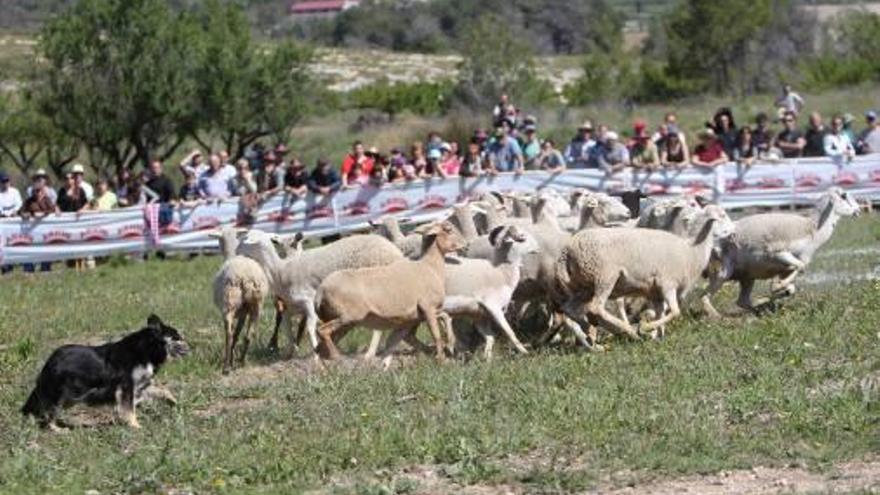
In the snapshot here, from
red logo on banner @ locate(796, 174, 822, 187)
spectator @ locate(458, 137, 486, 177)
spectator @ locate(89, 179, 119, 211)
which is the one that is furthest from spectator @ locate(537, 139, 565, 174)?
spectator @ locate(89, 179, 119, 211)

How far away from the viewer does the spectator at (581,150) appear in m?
29.9

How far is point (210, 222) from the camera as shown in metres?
29.4

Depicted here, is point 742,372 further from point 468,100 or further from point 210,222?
point 468,100

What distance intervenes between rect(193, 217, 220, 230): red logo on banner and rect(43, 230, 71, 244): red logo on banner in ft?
6.89

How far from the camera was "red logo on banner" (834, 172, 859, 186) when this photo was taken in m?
30.0

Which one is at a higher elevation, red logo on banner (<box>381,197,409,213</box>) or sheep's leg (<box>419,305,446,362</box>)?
sheep's leg (<box>419,305,446,362</box>)

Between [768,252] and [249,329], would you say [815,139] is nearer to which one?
[768,252]

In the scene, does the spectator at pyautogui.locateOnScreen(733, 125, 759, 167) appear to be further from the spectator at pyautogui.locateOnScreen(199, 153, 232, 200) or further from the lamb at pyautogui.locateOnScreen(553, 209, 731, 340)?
the lamb at pyautogui.locateOnScreen(553, 209, 731, 340)

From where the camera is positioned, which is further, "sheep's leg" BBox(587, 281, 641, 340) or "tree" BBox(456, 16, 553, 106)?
"tree" BBox(456, 16, 553, 106)

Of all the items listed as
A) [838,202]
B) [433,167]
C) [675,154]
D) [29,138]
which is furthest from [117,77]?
[838,202]

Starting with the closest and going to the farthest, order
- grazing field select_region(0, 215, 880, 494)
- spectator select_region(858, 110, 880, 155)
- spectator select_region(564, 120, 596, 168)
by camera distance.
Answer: grazing field select_region(0, 215, 880, 494)
spectator select_region(564, 120, 596, 168)
spectator select_region(858, 110, 880, 155)

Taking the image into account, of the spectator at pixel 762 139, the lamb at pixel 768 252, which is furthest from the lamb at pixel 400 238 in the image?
the spectator at pixel 762 139

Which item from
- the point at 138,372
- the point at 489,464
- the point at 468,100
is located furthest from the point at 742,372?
the point at 468,100

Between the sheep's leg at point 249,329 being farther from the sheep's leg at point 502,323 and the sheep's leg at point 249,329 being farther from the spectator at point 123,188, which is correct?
the spectator at point 123,188
